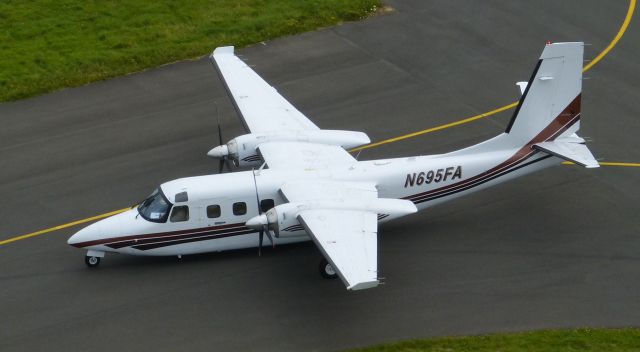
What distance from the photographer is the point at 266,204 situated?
95.7 feet

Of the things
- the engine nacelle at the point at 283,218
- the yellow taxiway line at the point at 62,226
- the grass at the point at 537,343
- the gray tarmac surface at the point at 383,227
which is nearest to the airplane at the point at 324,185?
the engine nacelle at the point at 283,218

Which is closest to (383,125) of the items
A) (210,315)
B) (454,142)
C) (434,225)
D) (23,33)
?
(454,142)

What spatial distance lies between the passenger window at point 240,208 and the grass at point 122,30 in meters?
15.0

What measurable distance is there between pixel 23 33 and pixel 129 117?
1033 cm

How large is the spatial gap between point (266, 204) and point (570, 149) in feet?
30.6

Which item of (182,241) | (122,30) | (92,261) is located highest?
(122,30)

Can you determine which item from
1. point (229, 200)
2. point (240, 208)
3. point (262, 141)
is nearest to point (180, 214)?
point (229, 200)

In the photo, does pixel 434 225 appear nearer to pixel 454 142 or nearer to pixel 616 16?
pixel 454 142

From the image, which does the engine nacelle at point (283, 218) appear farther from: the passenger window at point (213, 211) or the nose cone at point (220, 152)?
the nose cone at point (220, 152)

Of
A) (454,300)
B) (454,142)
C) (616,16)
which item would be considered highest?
(616,16)

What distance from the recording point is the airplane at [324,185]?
2794 centimetres

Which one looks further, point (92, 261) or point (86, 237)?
point (92, 261)

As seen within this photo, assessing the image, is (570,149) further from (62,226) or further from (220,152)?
(62,226)

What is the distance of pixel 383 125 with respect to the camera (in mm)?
37562
